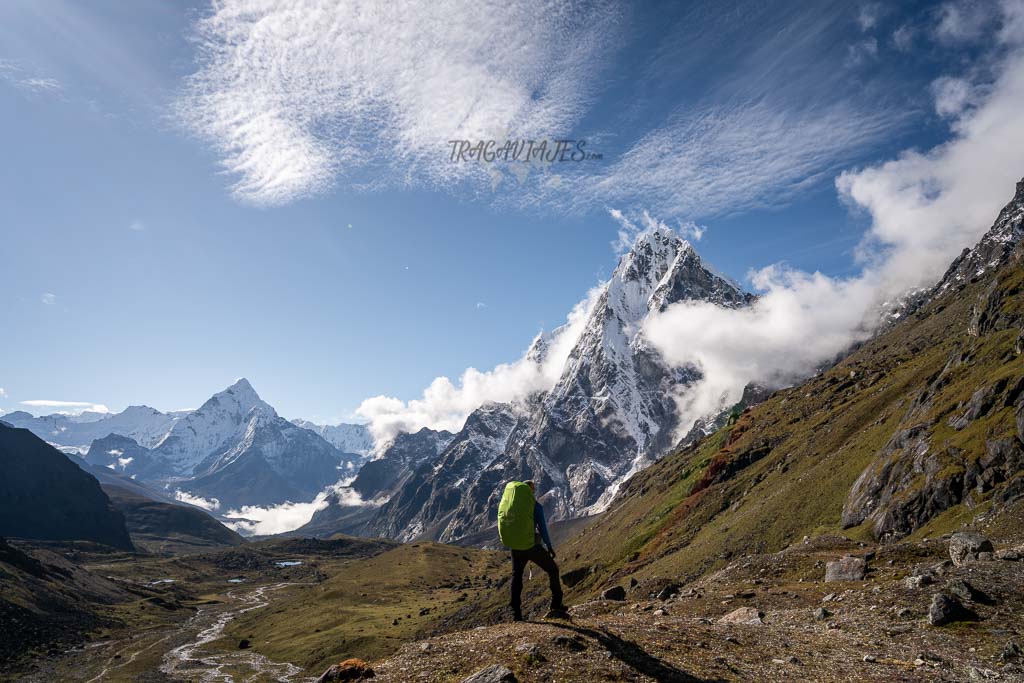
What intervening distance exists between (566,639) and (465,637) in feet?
17.2

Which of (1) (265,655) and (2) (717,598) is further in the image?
(1) (265,655)

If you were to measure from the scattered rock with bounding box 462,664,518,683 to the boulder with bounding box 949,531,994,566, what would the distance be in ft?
83.2

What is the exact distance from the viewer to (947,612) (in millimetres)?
21266

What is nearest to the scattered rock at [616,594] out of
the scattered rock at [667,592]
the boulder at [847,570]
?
the scattered rock at [667,592]

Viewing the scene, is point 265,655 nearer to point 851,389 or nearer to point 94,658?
point 94,658

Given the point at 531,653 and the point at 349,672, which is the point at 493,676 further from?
the point at 349,672

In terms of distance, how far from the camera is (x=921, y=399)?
270ft

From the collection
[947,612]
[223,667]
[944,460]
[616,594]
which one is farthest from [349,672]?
[223,667]

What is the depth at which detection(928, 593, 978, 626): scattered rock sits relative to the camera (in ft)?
69.3

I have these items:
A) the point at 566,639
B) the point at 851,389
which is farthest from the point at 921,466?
the point at 851,389

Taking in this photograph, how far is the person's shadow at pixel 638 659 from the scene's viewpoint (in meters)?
15.5

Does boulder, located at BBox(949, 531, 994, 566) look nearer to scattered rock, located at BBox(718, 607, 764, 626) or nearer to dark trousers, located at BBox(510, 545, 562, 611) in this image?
scattered rock, located at BBox(718, 607, 764, 626)

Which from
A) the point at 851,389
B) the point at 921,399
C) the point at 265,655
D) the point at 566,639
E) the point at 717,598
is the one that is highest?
the point at 851,389

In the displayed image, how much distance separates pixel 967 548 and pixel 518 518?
83.1ft
